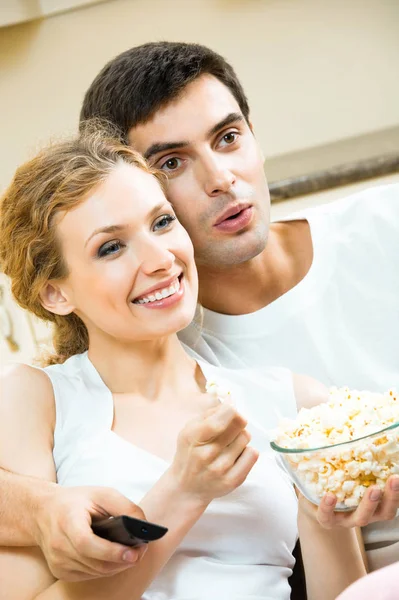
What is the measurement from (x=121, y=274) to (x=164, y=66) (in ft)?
1.93

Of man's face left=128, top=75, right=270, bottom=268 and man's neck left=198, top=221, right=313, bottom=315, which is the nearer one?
man's face left=128, top=75, right=270, bottom=268

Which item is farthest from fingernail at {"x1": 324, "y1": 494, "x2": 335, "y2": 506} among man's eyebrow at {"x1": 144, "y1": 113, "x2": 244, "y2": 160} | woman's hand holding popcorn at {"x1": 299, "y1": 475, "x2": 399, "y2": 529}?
man's eyebrow at {"x1": 144, "y1": 113, "x2": 244, "y2": 160}

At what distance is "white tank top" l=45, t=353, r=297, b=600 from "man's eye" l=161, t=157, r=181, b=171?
511 millimetres

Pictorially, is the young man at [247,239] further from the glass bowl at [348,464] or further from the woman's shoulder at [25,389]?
the glass bowl at [348,464]

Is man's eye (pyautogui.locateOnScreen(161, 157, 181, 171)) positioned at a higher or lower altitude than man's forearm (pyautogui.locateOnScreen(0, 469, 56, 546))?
higher

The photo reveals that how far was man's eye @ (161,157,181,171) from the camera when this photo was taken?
1.79 m

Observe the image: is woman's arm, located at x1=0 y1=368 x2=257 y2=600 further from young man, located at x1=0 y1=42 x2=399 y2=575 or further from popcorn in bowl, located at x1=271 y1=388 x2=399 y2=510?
young man, located at x1=0 y1=42 x2=399 y2=575

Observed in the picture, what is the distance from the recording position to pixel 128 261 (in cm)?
139

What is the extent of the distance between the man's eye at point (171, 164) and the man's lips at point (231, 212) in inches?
5.3

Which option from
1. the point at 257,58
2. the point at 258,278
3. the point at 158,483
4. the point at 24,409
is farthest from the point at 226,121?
the point at 257,58

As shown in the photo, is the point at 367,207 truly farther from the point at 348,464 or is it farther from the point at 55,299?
the point at 348,464

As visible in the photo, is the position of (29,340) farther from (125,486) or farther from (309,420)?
(309,420)

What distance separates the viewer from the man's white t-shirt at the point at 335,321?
6.21ft

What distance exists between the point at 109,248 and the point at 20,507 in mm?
422
